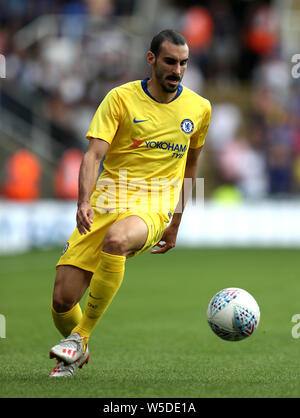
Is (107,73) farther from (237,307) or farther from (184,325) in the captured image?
(237,307)

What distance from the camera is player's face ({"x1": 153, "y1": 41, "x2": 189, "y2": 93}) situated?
245 inches

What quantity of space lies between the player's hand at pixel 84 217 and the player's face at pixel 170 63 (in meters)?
1.15

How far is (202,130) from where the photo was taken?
6.83m

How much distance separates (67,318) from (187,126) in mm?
1717

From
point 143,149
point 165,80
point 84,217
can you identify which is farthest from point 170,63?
point 84,217

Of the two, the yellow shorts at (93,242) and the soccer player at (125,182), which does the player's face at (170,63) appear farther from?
the yellow shorts at (93,242)

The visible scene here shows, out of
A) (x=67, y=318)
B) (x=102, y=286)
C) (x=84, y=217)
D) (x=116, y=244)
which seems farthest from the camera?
(x=67, y=318)

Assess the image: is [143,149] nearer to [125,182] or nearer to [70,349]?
[125,182]

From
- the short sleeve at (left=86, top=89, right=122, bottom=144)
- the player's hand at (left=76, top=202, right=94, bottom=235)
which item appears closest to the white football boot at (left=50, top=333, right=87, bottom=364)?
the player's hand at (left=76, top=202, right=94, bottom=235)

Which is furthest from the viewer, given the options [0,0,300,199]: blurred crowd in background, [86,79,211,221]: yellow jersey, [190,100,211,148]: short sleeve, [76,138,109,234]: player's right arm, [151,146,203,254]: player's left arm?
[0,0,300,199]: blurred crowd in background

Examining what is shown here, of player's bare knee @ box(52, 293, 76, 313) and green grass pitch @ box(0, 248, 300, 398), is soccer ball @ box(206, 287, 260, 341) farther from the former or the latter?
player's bare knee @ box(52, 293, 76, 313)

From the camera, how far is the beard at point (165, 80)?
6.31m

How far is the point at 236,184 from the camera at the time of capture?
20281 mm

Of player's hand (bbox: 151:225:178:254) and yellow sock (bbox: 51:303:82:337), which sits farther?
player's hand (bbox: 151:225:178:254)
